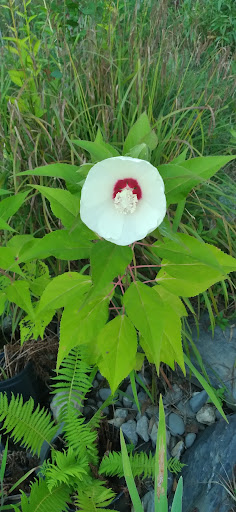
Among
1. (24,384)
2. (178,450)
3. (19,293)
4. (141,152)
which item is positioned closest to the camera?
(141,152)

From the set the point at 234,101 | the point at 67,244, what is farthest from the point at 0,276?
the point at 234,101

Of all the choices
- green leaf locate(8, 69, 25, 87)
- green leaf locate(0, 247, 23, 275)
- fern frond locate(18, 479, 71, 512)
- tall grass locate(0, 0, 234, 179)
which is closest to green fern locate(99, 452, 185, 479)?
fern frond locate(18, 479, 71, 512)

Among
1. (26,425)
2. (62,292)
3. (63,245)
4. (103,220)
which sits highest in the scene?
(103,220)

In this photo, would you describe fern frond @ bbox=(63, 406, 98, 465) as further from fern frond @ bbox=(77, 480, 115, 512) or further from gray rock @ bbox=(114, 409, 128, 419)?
gray rock @ bbox=(114, 409, 128, 419)

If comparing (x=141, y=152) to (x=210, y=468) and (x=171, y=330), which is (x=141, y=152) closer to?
(x=171, y=330)

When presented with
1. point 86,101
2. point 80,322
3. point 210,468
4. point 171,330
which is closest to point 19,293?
point 80,322

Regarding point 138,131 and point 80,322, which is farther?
point 80,322

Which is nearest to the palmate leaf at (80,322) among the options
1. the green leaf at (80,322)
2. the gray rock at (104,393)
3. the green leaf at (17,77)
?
the green leaf at (80,322)
